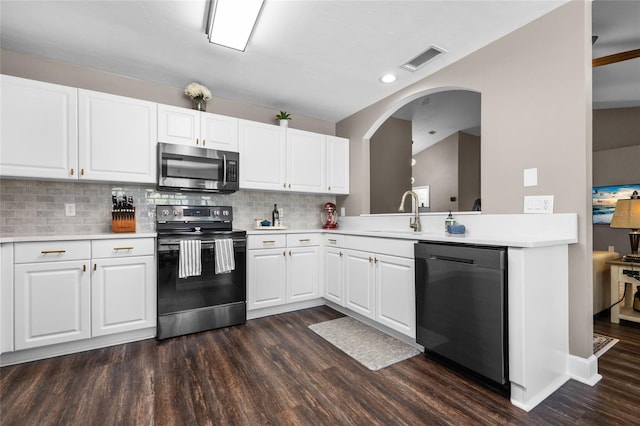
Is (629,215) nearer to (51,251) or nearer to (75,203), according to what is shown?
(51,251)

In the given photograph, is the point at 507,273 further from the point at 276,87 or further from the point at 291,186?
the point at 276,87

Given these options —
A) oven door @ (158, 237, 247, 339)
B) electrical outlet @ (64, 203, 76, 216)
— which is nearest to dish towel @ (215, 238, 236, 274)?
oven door @ (158, 237, 247, 339)

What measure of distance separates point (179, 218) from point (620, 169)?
6.47 m

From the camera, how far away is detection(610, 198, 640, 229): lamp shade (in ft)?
8.87

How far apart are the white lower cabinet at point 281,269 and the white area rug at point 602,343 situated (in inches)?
97.9

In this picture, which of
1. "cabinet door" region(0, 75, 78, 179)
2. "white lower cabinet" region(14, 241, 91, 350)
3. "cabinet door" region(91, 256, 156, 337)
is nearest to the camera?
"white lower cabinet" region(14, 241, 91, 350)

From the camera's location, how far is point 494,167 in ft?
7.83

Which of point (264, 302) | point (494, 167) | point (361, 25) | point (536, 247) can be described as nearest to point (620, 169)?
point (494, 167)

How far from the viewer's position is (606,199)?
15.6 feet

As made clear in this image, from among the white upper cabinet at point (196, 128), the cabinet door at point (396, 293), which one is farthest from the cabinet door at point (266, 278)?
the white upper cabinet at point (196, 128)

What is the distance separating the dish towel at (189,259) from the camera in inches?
104

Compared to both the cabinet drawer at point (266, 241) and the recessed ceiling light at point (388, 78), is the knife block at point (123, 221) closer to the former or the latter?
the cabinet drawer at point (266, 241)

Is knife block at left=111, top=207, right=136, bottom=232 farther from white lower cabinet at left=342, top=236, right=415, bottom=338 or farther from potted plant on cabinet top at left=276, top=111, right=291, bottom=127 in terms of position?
white lower cabinet at left=342, top=236, right=415, bottom=338

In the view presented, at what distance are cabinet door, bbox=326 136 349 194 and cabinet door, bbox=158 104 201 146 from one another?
1.67m
